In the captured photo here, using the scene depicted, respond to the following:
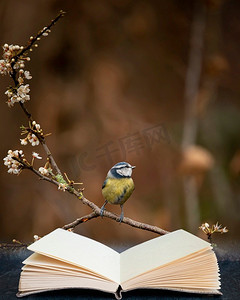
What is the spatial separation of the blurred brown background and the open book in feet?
1.56

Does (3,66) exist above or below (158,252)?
above

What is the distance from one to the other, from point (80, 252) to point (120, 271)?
76 mm

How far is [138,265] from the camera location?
0.90m

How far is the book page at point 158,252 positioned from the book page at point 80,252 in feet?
0.06

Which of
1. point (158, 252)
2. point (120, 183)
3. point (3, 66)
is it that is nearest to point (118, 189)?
point (120, 183)

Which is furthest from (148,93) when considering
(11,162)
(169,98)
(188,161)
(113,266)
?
(113,266)

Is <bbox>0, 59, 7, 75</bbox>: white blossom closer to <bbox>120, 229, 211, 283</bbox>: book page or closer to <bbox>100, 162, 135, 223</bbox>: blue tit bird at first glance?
<bbox>100, 162, 135, 223</bbox>: blue tit bird

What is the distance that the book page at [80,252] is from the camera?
0.88 meters

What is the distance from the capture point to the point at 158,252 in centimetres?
92

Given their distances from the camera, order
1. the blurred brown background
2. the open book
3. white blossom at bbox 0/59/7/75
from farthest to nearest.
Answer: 1. the blurred brown background
2. white blossom at bbox 0/59/7/75
3. the open book

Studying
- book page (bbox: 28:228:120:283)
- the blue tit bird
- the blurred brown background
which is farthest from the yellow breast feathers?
the blurred brown background

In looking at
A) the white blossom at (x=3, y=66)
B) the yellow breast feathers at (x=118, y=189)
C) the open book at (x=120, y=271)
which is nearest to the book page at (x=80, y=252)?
the open book at (x=120, y=271)

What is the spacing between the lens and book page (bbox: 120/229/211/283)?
88 centimetres

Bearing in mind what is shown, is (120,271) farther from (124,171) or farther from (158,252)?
(124,171)
